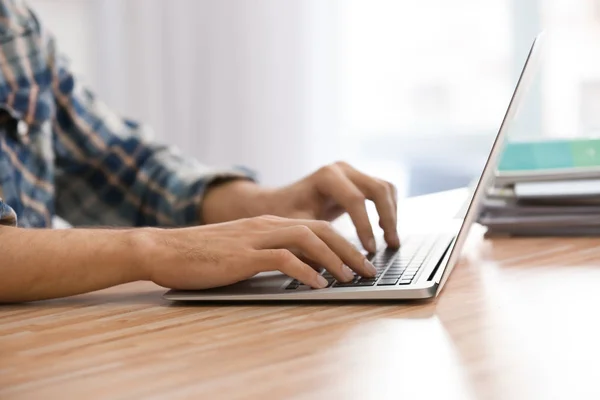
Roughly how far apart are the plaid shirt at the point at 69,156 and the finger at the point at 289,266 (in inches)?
22.4

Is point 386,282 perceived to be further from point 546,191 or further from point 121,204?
point 121,204

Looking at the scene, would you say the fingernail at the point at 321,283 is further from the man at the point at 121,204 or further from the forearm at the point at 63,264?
the forearm at the point at 63,264

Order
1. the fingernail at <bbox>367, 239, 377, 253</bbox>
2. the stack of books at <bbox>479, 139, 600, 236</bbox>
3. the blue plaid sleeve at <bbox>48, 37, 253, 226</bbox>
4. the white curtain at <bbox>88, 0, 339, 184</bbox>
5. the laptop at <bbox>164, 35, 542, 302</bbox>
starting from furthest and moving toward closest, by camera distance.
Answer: the white curtain at <bbox>88, 0, 339, 184</bbox> < the blue plaid sleeve at <bbox>48, 37, 253, 226</bbox> < the stack of books at <bbox>479, 139, 600, 236</bbox> < the fingernail at <bbox>367, 239, 377, 253</bbox> < the laptop at <bbox>164, 35, 542, 302</bbox>

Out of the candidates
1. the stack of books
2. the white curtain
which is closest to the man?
the stack of books

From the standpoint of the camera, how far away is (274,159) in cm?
339

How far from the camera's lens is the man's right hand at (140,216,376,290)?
812 millimetres

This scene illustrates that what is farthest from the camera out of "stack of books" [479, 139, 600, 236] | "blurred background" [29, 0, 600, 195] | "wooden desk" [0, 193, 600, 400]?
"blurred background" [29, 0, 600, 195]

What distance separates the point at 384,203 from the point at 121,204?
2.34 ft

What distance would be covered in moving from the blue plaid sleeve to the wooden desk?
0.66 meters

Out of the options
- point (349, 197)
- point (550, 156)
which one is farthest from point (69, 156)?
point (550, 156)

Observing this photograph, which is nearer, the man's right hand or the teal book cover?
the man's right hand

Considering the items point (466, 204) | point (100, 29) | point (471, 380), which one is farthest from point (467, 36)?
point (471, 380)

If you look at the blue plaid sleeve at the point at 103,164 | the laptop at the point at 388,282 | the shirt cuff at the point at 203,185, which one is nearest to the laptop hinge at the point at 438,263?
the laptop at the point at 388,282

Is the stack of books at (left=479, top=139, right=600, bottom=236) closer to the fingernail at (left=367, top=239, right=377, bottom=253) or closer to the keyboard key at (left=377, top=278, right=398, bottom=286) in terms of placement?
the fingernail at (left=367, top=239, right=377, bottom=253)
